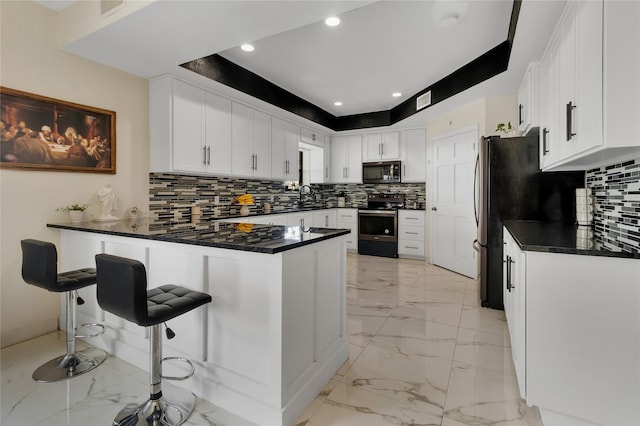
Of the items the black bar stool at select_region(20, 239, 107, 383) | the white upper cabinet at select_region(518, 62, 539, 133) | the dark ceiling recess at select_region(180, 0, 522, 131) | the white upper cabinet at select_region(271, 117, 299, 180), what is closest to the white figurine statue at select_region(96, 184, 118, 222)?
the black bar stool at select_region(20, 239, 107, 383)

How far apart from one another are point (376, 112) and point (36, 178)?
15.9 ft

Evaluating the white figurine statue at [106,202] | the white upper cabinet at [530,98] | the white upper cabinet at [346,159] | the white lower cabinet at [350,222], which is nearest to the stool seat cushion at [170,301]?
the white figurine statue at [106,202]

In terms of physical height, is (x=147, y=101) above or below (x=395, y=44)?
below

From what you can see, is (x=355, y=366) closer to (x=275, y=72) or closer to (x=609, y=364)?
(x=609, y=364)

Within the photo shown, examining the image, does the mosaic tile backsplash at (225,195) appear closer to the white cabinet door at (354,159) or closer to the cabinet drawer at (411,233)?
the white cabinet door at (354,159)

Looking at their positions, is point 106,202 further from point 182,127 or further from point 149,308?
point 149,308

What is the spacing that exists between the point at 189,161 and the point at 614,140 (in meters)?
3.34

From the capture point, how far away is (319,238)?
174cm

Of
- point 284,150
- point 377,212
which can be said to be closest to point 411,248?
point 377,212

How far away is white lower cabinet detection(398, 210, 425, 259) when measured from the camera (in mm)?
5418

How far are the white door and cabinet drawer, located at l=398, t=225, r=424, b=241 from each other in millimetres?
334

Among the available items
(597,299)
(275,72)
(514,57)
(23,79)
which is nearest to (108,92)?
(23,79)

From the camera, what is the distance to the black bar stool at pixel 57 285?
1835mm

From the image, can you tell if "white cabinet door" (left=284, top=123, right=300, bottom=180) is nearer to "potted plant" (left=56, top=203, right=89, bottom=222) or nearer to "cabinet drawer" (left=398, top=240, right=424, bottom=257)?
"cabinet drawer" (left=398, top=240, right=424, bottom=257)
